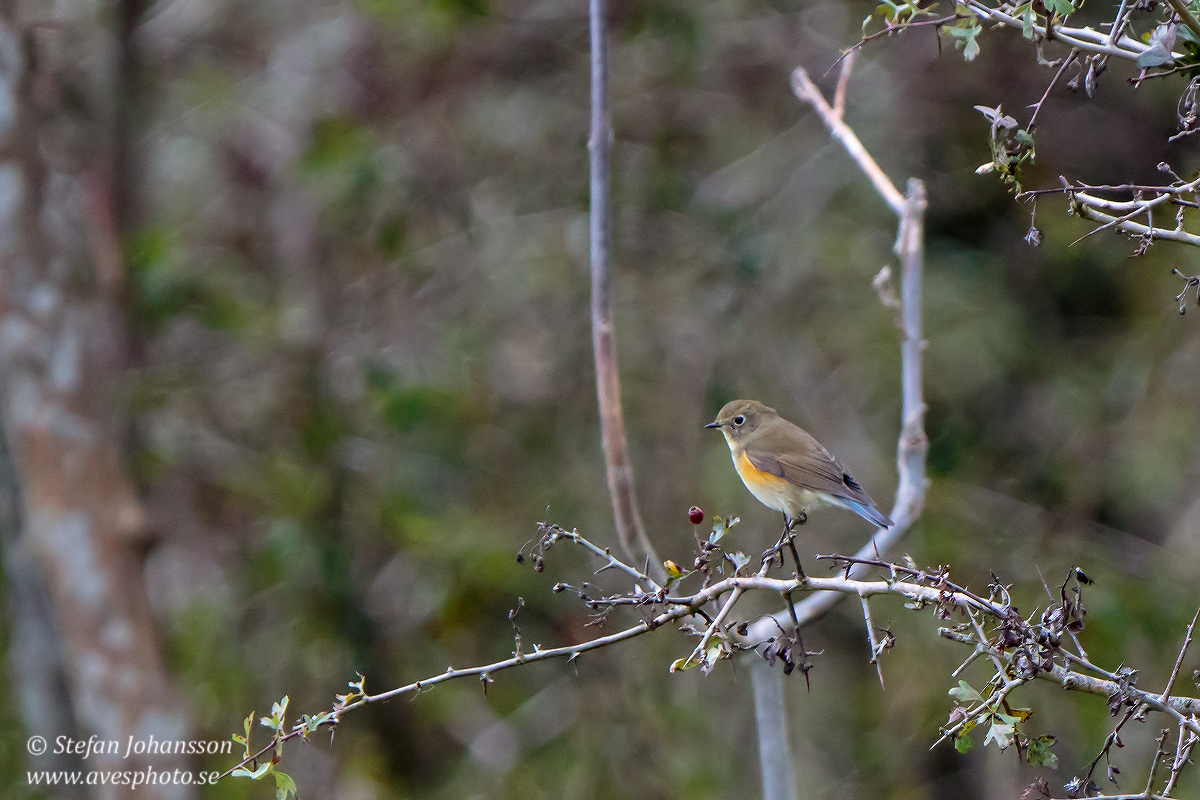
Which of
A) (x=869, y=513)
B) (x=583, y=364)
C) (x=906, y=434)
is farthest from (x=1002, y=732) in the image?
(x=583, y=364)

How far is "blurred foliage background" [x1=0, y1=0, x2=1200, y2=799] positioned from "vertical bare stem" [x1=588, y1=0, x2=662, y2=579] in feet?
9.26

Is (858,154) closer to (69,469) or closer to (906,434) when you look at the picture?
(906,434)

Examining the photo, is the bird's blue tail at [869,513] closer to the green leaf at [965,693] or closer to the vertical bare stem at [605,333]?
the vertical bare stem at [605,333]

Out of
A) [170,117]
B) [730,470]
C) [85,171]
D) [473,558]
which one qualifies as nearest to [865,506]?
[730,470]

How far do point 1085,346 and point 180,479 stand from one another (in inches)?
223

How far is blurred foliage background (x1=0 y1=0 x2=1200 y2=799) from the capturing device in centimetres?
566

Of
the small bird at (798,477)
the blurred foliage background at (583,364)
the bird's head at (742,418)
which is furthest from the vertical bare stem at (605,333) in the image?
the blurred foliage background at (583,364)

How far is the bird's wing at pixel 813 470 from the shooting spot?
11.0ft

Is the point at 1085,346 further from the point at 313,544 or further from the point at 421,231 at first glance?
the point at 313,544

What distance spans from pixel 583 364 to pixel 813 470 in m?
3.12

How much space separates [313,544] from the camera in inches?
217

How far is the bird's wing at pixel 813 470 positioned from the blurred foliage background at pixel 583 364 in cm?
209

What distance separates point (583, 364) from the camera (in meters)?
6.37

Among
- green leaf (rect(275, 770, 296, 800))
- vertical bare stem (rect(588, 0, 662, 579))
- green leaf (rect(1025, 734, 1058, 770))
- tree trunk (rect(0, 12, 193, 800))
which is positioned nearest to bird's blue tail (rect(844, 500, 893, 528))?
vertical bare stem (rect(588, 0, 662, 579))
